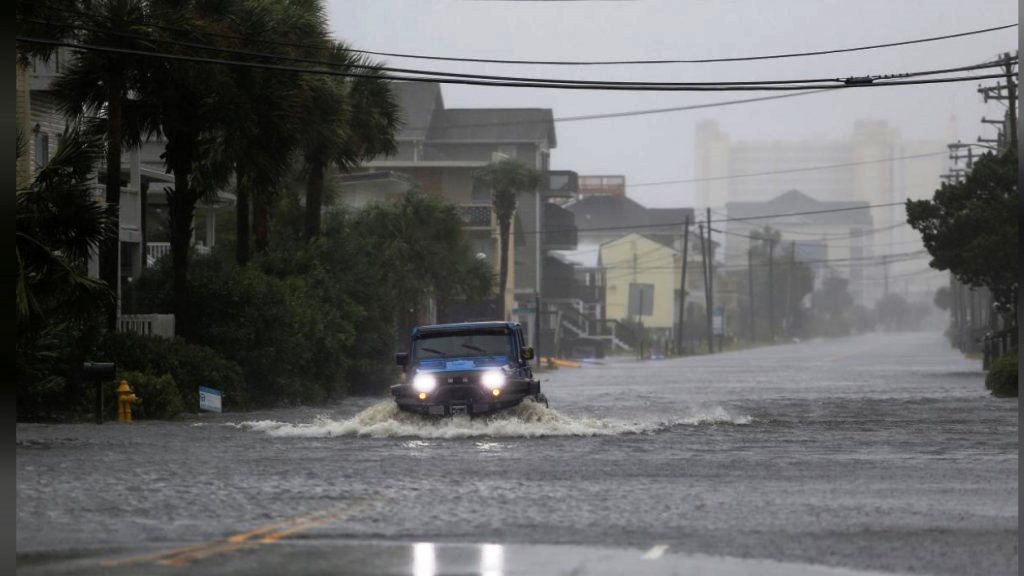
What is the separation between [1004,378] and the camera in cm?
4275

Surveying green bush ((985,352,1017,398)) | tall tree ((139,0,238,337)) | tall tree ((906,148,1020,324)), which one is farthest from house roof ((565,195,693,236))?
tall tree ((139,0,238,337))

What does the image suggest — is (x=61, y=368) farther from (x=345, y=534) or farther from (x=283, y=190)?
(x=283, y=190)

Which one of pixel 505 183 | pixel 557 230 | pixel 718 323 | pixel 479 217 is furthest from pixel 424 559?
pixel 718 323

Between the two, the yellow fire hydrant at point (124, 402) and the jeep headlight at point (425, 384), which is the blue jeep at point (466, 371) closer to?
the jeep headlight at point (425, 384)

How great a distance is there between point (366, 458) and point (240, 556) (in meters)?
10.2

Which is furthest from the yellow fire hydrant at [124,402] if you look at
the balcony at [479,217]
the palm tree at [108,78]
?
the balcony at [479,217]

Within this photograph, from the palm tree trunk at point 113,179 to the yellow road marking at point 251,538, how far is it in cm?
1813

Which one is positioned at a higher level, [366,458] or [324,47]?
[324,47]

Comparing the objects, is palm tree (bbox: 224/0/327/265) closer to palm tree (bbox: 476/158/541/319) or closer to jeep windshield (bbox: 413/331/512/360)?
jeep windshield (bbox: 413/331/512/360)

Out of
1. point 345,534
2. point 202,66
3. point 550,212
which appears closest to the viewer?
point 345,534

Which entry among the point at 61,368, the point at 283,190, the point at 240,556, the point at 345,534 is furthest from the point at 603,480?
the point at 283,190

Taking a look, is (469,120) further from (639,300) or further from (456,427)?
(456,427)

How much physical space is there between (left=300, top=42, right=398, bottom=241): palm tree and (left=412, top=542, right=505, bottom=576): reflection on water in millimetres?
26795

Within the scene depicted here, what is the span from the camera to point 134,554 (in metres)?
12.5
